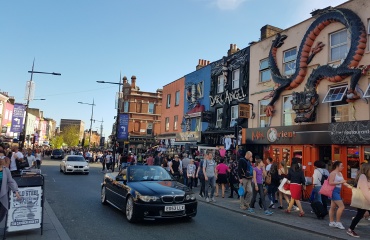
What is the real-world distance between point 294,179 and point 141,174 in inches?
186

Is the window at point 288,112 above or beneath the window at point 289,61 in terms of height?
beneath

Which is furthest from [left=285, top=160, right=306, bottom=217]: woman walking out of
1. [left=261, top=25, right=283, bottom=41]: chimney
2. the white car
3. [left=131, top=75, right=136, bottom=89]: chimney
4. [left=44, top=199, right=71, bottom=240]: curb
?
[left=131, top=75, right=136, bottom=89]: chimney

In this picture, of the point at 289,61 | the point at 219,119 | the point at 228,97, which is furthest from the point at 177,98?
the point at 289,61

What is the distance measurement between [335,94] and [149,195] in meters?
10.9

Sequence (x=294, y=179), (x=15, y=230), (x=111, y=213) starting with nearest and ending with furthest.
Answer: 1. (x=15, y=230)
2. (x=111, y=213)
3. (x=294, y=179)

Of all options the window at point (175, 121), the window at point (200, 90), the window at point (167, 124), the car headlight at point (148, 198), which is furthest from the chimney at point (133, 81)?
the car headlight at point (148, 198)

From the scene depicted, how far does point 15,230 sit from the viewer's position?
5992 millimetres

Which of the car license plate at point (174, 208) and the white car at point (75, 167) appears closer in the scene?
the car license plate at point (174, 208)

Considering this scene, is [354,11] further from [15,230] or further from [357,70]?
[15,230]

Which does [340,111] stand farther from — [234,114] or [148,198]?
[148,198]

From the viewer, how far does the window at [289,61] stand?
1707 centimetres

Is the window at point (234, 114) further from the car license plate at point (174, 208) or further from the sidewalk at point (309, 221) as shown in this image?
the car license plate at point (174, 208)

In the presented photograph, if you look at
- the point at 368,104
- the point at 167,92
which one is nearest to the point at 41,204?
the point at 368,104

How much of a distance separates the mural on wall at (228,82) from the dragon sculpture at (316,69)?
3089 millimetres
